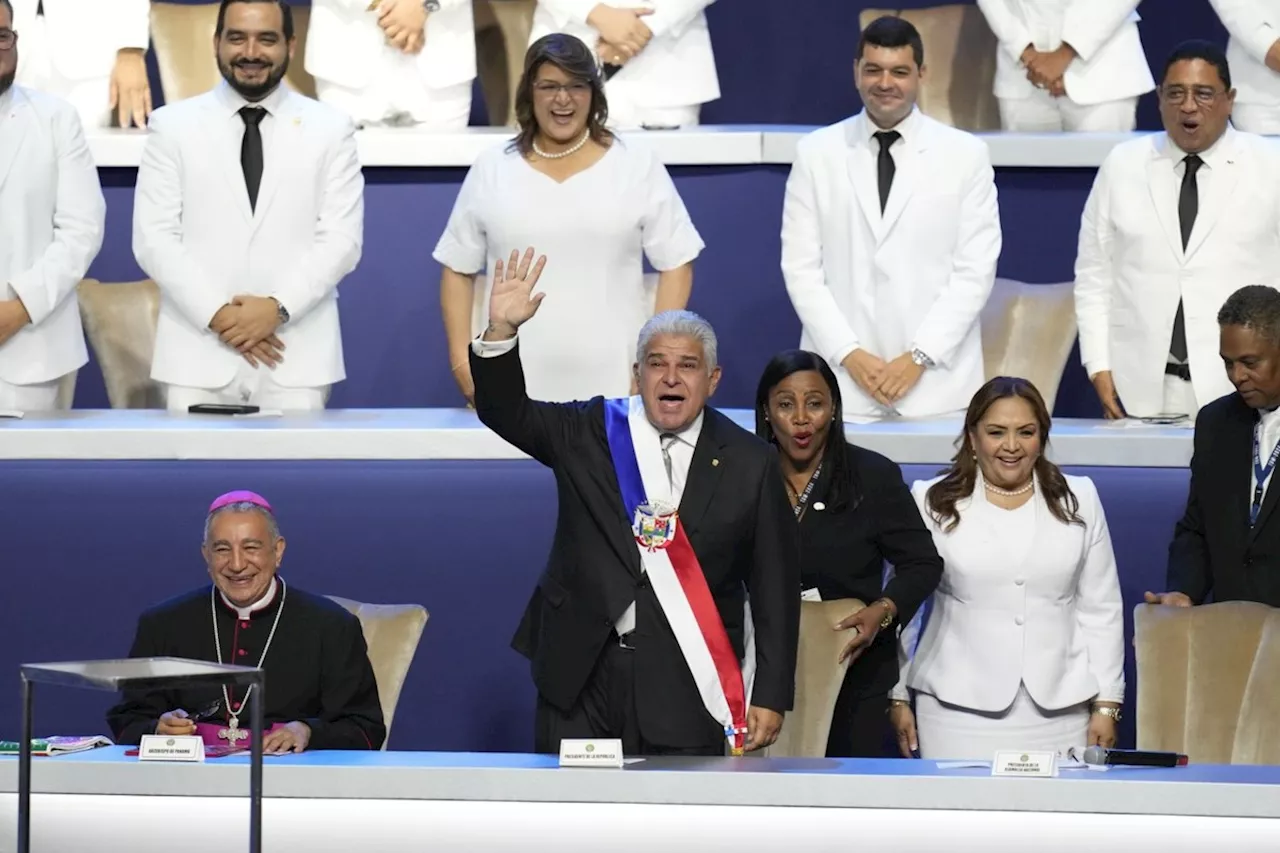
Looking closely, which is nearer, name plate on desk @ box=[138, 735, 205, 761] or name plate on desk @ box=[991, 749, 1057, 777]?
name plate on desk @ box=[991, 749, 1057, 777]

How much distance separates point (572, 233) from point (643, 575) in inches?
66.0

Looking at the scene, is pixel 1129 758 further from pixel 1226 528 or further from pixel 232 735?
pixel 232 735

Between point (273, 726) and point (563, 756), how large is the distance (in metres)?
0.77

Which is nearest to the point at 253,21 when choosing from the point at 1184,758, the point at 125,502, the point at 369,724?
the point at 125,502

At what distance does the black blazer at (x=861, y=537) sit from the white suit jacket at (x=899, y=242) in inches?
43.3

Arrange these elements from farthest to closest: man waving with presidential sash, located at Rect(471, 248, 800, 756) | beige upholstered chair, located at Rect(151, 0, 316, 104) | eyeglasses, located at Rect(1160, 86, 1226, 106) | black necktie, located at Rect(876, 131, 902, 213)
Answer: beige upholstered chair, located at Rect(151, 0, 316, 104)
black necktie, located at Rect(876, 131, 902, 213)
eyeglasses, located at Rect(1160, 86, 1226, 106)
man waving with presidential sash, located at Rect(471, 248, 800, 756)

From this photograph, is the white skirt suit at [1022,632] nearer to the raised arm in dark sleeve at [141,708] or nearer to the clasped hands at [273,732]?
the clasped hands at [273,732]

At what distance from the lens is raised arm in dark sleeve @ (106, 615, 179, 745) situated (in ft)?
13.8

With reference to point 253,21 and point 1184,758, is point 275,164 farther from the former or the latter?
point 1184,758

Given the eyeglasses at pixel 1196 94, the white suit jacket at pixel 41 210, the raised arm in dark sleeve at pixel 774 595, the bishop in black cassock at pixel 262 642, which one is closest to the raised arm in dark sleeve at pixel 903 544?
the raised arm in dark sleeve at pixel 774 595

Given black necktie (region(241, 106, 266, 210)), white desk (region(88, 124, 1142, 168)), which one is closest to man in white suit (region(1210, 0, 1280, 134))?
white desk (region(88, 124, 1142, 168))

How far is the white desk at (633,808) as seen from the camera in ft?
11.4

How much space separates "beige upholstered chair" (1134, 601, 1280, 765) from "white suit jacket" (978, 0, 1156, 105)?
3.03 metres

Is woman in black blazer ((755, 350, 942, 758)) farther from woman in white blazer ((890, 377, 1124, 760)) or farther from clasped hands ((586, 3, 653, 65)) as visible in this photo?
clasped hands ((586, 3, 653, 65))
